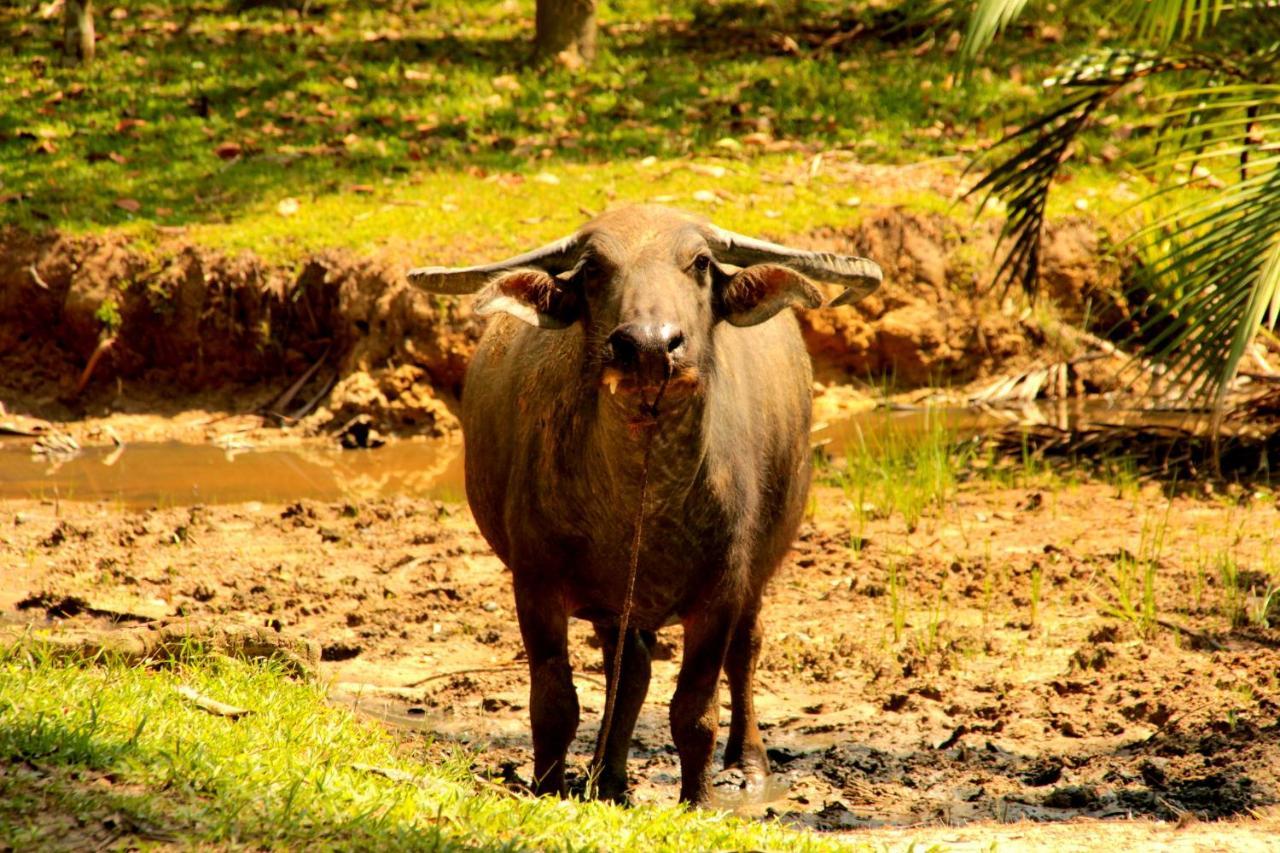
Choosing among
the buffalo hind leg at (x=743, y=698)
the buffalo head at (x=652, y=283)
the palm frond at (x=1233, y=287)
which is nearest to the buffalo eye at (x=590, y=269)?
the buffalo head at (x=652, y=283)

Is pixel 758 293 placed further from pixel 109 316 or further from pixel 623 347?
pixel 109 316

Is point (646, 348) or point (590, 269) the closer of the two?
point (646, 348)

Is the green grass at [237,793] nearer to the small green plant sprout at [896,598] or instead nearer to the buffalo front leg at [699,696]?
the buffalo front leg at [699,696]

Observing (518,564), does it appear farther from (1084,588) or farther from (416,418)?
(416,418)

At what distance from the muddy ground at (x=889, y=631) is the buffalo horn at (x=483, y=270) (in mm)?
1623

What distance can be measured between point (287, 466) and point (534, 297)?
5.68 meters

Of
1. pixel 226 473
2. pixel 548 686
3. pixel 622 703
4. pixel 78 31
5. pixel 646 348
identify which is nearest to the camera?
pixel 646 348

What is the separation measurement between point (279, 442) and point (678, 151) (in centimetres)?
452

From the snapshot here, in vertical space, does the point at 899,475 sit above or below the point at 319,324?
below

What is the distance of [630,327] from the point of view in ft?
13.6

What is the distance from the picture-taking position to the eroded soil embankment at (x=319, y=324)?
10.7m

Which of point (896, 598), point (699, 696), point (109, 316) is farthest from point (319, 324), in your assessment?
point (699, 696)

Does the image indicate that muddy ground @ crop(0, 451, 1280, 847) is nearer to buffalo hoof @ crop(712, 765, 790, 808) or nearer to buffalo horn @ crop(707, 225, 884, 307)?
buffalo hoof @ crop(712, 765, 790, 808)

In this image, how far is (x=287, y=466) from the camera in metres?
9.95
